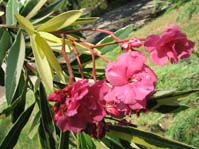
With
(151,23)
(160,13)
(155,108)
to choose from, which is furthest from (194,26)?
(155,108)

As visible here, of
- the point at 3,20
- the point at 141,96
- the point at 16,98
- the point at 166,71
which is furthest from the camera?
the point at 166,71

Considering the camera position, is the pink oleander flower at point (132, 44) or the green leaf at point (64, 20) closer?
the pink oleander flower at point (132, 44)

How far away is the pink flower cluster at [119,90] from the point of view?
0.73 meters

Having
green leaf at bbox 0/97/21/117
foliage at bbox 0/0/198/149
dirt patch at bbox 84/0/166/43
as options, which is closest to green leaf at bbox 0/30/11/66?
foliage at bbox 0/0/198/149

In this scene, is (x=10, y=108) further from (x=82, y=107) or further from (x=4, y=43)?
(x=82, y=107)

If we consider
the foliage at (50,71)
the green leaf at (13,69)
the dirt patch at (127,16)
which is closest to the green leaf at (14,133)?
the foliage at (50,71)

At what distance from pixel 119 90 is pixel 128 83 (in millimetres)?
18

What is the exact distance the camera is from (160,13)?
8664mm

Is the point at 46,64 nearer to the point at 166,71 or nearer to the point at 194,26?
the point at 166,71

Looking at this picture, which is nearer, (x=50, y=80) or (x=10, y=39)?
(x=50, y=80)

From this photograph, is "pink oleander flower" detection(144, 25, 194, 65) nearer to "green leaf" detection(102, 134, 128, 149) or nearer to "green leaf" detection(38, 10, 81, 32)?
"green leaf" detection(38, 10, 81, 32)

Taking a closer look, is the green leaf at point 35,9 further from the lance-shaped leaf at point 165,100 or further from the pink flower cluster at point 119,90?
the pink flower cluster at point 119,90

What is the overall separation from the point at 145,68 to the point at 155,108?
Result: 0.92 ft

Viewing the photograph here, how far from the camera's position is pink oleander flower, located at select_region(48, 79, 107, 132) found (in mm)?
727
